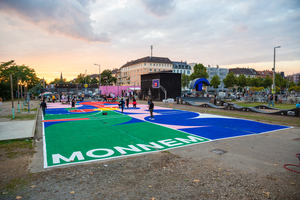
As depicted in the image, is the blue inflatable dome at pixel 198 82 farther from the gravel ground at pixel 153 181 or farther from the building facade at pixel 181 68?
the building facade at pixel 181 68

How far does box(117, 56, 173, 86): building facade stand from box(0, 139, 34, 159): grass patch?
80385 millimetres

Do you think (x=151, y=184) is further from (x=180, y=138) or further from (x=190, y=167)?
(x=180, y=138)

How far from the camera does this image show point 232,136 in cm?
1126

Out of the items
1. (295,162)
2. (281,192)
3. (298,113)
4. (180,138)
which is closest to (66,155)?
(180,138)

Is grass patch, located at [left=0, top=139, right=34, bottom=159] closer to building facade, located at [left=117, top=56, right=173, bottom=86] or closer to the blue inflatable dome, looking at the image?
the blue inflatable dome

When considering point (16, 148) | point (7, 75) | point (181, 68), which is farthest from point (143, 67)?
point (16, 148)

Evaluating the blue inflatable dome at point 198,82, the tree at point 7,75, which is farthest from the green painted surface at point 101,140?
the tree at point 7,75

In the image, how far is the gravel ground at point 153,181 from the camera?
4922 millimetres

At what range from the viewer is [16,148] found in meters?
8.79

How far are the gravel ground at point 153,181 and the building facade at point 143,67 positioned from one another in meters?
83.5

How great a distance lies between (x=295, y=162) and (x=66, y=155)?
28.6ft

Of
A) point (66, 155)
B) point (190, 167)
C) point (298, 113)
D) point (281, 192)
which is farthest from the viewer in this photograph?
point (298, 113)

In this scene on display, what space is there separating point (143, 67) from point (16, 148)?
83.6m

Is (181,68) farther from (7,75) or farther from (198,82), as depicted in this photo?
(7,75)
